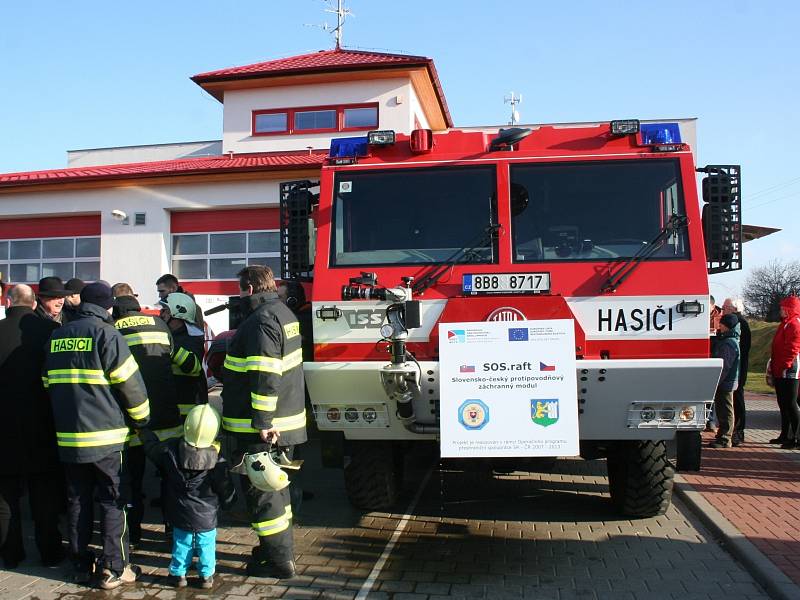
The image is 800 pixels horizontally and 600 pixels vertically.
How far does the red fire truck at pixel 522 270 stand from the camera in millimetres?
5008

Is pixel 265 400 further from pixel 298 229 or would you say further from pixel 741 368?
pixel 741 368

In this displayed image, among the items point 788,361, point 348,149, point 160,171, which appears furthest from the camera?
point 160,171

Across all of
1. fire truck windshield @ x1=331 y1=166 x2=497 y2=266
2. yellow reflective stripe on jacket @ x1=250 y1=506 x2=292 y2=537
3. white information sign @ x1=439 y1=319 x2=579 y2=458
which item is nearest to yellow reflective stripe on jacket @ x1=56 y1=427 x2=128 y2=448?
yellow reflective stripe on jacket @ x1=250 y1=506 x2=292 y2=537

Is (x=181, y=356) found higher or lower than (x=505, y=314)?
lower

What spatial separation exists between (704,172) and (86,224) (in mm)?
14499

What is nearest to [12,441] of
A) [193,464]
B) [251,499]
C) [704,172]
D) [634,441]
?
[193,464]

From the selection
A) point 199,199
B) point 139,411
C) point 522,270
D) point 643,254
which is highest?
point 199,199

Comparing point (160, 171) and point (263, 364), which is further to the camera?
point (160, 171)

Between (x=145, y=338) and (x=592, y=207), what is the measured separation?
3494 mm

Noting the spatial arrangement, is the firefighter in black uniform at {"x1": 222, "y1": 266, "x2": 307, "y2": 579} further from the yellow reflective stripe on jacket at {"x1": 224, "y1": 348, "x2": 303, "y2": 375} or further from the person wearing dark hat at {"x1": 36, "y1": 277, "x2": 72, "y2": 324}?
the person wearing dark hat at {"x1": 36, "y1": 277, "x2": 72, "y2": 324}

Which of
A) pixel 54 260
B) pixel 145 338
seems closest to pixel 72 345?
pixel 145 338

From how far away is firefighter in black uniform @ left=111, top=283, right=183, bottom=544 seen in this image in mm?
5340

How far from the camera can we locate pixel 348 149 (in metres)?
5.80

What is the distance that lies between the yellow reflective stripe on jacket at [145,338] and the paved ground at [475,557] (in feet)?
5.06
